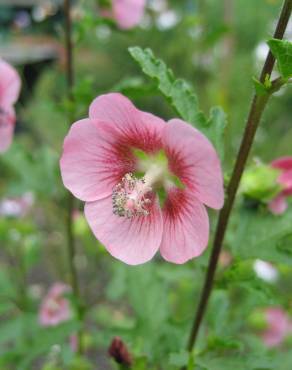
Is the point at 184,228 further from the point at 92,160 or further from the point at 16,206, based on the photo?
the point at 16,206

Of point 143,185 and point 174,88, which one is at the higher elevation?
Answer: point 174,88

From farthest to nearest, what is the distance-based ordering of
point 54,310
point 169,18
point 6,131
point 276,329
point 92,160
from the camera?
point 169,18
point 276,329
point 54,310
point 6,131
point 92,160

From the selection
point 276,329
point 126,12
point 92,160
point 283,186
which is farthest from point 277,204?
point 276,329

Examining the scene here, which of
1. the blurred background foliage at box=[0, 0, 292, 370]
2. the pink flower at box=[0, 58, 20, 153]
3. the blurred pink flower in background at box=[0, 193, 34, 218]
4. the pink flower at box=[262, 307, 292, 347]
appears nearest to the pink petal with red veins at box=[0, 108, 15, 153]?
the pink flower at box=[0, 58, 20, 153]

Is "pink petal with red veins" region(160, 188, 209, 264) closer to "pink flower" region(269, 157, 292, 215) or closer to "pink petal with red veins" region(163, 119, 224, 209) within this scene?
"pink petal with red veins" region(163, 119, 224, 209)

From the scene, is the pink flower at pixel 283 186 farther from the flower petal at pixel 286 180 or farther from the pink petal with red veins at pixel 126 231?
the pink petal with red veins at pixel 126 231

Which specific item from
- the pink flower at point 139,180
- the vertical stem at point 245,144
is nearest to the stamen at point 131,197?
the pink flower at point 139,180
